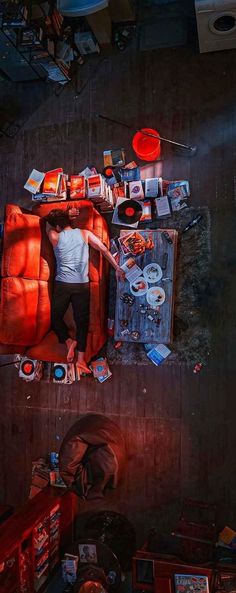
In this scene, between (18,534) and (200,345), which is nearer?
(18,534)

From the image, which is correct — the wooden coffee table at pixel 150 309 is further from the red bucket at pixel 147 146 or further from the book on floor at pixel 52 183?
the book on floor at pixel 52 183

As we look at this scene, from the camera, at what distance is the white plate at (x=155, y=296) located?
16.2 ft

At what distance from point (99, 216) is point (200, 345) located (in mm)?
1688

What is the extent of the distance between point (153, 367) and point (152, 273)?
101 cm

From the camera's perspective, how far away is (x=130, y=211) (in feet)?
17.5

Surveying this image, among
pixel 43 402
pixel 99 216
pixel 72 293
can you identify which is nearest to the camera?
pixel 72 293

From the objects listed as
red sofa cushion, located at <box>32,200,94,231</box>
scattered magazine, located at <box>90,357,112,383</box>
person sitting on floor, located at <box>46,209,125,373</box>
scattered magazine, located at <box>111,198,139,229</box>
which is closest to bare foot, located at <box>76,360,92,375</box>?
person sitting on floor, located at <box>46,209,125,373</box>

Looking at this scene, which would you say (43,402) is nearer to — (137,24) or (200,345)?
(200,345)

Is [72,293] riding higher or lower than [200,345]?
higher

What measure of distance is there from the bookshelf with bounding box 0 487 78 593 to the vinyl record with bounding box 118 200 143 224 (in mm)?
2960

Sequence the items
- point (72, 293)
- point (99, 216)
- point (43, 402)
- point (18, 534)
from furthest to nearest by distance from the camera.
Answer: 1. point (43, 402)
2. point (99, 216)
3. point (72, 293)
4. point (18, 534)

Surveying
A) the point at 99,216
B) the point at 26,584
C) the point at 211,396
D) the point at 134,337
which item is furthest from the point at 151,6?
the point at 26,584

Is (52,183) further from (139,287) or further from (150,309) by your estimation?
(150,309)

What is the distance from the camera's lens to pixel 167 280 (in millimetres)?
4969
